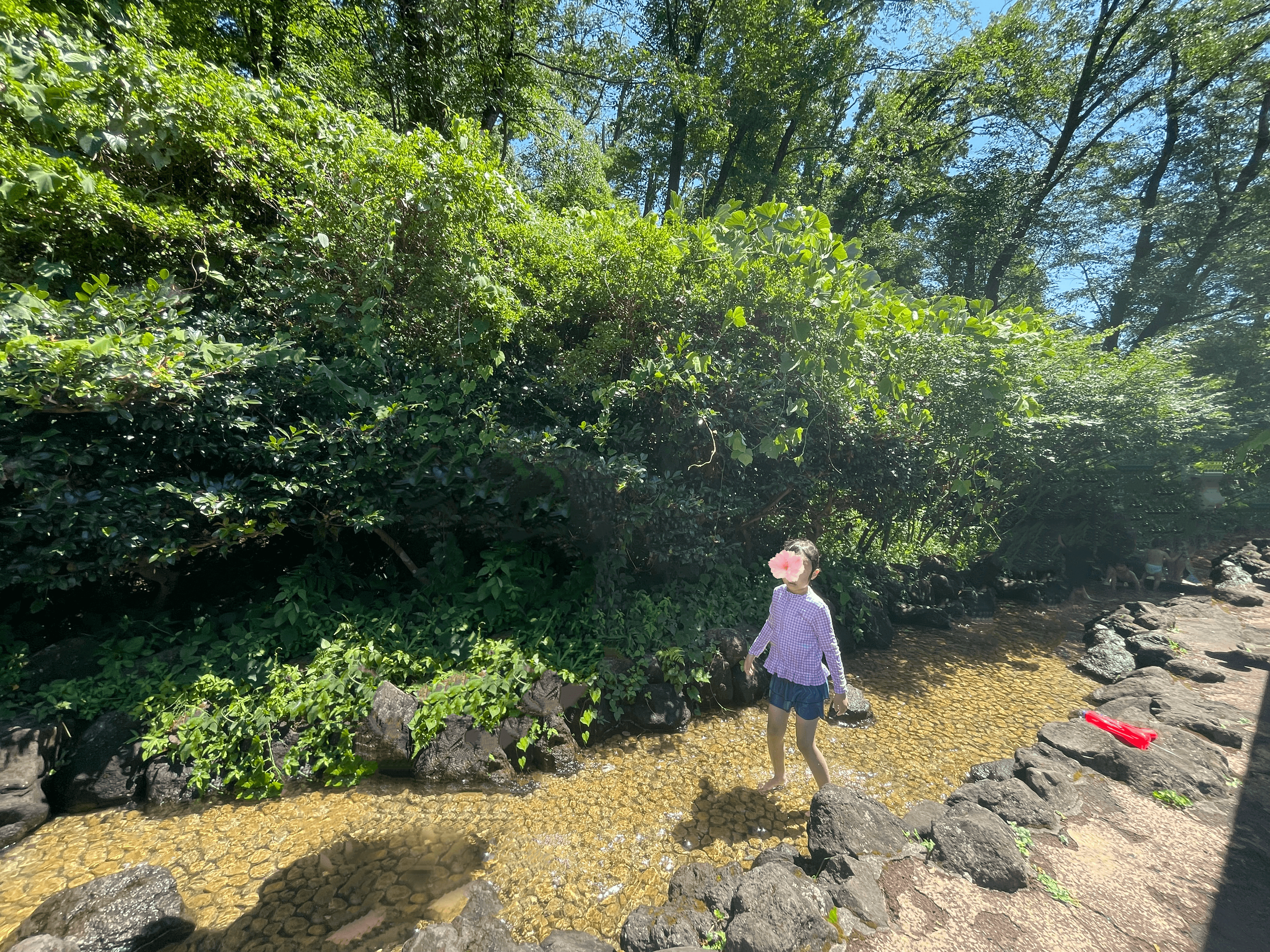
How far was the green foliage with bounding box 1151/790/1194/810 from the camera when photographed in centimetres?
345

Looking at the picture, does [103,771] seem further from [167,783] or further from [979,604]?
[979,604]

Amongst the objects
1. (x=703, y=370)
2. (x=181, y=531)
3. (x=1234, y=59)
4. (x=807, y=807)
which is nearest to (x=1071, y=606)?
(x=807, y=807)

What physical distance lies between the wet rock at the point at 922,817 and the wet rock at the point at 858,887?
0.44 metres

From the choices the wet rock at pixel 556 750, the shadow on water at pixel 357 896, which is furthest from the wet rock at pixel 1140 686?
the shadow on water at pixel 357 896

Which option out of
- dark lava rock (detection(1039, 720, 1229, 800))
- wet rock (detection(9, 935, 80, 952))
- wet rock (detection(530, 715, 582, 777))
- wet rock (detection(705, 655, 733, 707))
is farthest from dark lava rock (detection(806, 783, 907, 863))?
wet rock (detection(9, 935, 80, 952))

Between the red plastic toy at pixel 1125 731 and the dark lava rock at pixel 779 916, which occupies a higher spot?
the dark lava rock at pixel 779 916

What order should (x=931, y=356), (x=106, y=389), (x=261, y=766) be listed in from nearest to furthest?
(x=106, y=389), (x=261, y=766), (x=931, y=356)

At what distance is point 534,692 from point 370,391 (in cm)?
299

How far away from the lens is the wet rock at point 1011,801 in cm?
321

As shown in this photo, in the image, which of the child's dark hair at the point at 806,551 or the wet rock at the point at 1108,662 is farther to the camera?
the wet rock at the point at 1108,662

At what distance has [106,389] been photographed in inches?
127

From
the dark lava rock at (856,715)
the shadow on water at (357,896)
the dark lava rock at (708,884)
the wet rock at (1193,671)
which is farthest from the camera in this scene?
the wet rock at (1193,671)

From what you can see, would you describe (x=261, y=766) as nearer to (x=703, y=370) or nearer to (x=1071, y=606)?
(x=703, y=370)

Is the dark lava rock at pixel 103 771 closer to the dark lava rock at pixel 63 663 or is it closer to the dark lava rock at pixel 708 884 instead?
the dark lava rock at pixel 63 663
